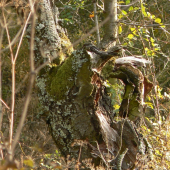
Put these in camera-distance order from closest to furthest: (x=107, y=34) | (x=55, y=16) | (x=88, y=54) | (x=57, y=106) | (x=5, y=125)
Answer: (x=88, y=54)
(x=57, y=106)
(x=55, y=16)
(x=107, y=34)
(x=5, y=125)

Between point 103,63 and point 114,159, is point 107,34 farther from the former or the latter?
point 114,159

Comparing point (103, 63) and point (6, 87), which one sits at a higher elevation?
point (103, 63)

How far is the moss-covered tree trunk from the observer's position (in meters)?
2.20

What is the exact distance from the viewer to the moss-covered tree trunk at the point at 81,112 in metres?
2.20

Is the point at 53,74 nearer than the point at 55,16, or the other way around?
the point at 53,74

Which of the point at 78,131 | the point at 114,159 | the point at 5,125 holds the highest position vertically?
the point at 78,131

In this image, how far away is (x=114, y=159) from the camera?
7.32 feet

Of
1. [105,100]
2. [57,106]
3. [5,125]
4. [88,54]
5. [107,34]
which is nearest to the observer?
[88,54]

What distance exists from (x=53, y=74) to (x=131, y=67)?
77 cm

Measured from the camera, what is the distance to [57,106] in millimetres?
2311

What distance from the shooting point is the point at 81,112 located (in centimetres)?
223

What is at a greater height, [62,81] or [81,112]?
[62,81]

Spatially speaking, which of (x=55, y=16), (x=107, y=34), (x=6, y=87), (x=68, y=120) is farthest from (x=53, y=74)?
(x=6, y=87)

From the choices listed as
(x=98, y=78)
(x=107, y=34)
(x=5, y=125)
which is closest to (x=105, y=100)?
(x=98, y=78)
